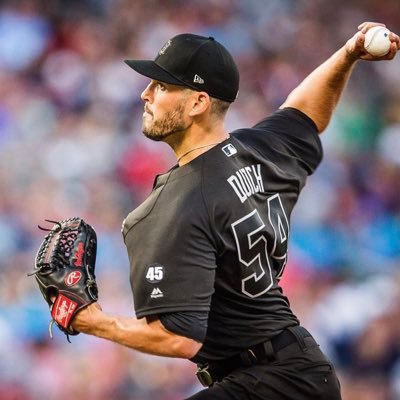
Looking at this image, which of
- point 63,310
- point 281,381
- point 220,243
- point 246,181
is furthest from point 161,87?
point 281,381

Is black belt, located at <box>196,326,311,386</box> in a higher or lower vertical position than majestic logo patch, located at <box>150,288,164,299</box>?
lower

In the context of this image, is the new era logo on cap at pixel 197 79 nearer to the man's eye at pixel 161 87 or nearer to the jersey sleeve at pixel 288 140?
the man's eye at pixel 161 87

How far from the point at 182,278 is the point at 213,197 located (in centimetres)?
34

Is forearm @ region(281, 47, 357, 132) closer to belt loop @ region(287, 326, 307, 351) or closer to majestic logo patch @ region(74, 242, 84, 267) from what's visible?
belt loop @ region(287, 326, 307, 351)

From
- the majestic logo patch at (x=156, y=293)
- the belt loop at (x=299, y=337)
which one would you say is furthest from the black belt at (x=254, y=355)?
the majestic logo patch at (x=156, y=293)

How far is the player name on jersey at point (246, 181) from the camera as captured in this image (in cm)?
379

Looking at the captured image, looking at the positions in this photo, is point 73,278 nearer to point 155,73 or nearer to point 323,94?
point 155,73

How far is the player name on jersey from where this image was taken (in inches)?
149

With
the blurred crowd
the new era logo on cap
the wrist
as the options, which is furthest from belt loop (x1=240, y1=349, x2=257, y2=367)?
the blurred crowd

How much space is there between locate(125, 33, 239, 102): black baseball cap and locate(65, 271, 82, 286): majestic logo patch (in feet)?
2.76

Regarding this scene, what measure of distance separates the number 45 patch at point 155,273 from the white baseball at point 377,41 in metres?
1.46

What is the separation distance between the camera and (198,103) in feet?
12.7

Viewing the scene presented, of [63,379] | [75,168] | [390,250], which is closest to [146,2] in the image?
[75,168]

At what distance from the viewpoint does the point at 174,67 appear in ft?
12.7
